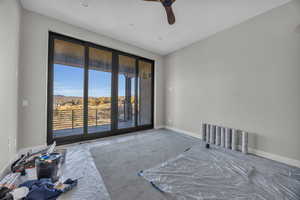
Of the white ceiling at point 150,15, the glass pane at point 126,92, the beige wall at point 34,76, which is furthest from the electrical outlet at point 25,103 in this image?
the glass pane at point 126,92

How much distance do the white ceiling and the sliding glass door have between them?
57 cm

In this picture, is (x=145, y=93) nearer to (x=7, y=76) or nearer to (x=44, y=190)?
(x=7, y=76)

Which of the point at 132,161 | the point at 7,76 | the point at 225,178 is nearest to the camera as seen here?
the point at 225,178

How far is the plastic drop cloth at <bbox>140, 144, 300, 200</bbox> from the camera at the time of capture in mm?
1406

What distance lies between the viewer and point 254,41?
2516 mm

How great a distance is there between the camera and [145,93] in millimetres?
4527

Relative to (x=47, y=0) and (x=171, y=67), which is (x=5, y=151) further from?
(x=171, y=67)

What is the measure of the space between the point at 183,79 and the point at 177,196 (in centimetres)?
339

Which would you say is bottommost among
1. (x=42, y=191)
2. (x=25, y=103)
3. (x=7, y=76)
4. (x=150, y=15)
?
(x=42, y=191)

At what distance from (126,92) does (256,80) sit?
345 cm

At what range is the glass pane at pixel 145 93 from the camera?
14.3ft

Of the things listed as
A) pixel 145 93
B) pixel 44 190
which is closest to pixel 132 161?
pixel 44 190

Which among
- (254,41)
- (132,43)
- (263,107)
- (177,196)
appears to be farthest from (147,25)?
(177,196)

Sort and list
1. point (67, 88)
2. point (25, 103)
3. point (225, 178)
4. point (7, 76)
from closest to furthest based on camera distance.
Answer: point (225, 178)
point (7, 76)
point (25, 103)
point (67, 88)
